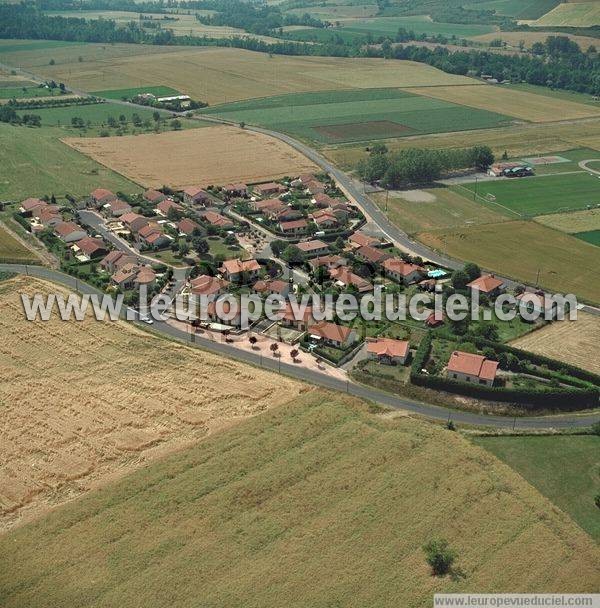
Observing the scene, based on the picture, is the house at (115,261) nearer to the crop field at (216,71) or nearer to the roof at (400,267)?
the roof at (400,267)

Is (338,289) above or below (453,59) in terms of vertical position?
below

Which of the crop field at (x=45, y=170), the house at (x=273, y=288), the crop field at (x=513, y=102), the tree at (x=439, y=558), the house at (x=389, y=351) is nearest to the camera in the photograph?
the tree at (x=439, y=558)

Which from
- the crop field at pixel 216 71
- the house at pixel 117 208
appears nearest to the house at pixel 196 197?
the house at pixel 117 208

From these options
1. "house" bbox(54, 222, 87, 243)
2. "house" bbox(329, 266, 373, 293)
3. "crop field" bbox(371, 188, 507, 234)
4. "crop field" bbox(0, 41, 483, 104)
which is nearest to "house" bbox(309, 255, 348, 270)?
"house" bbox(329, 266, 373, 293)

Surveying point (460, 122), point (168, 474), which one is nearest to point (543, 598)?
point (168, 474)

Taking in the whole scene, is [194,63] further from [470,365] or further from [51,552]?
[51,552]

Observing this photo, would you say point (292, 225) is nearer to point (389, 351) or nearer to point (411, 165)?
point (411, 165)
